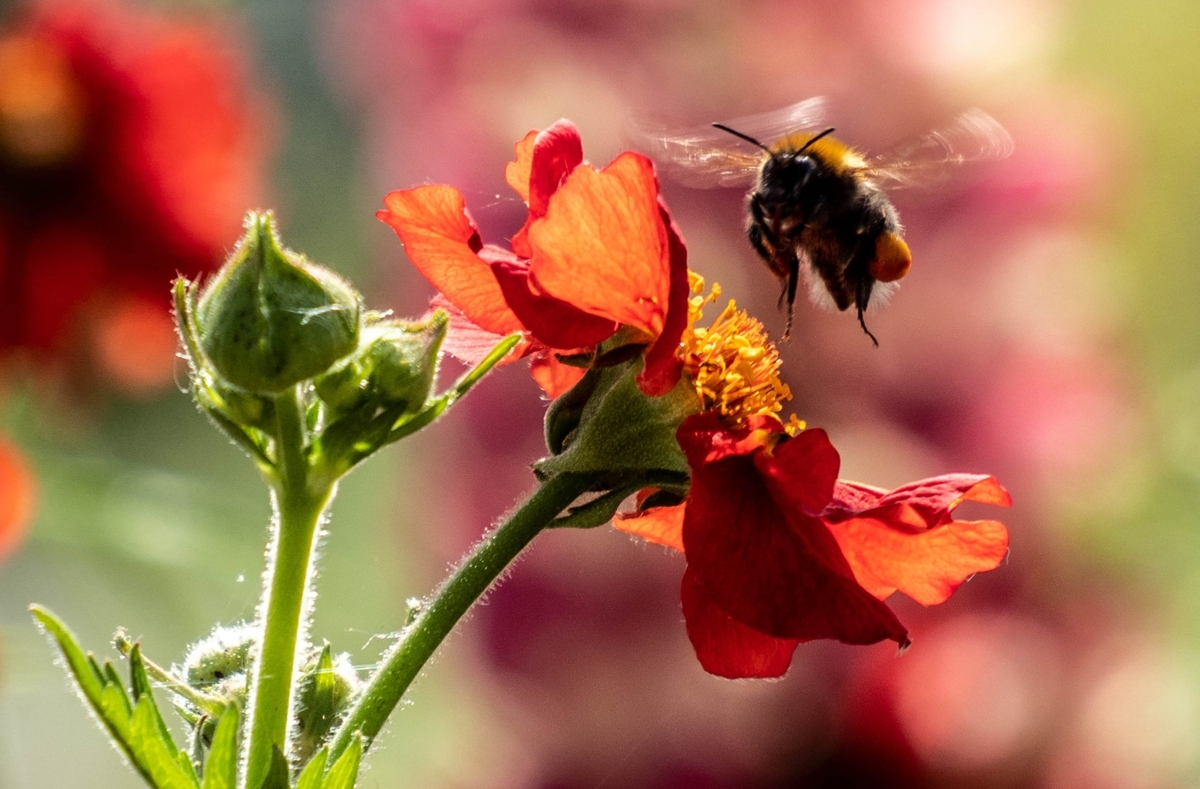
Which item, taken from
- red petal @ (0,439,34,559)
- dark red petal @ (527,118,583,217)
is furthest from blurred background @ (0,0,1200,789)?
dark red petal @ (527,118,583,217)

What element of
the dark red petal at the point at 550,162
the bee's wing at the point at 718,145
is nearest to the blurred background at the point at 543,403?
the bee's wing at the point at 718,145

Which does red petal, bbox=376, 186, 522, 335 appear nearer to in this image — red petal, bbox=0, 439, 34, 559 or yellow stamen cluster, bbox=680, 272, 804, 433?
yellow stamen cluster, bbox=680, 272, 804, 433

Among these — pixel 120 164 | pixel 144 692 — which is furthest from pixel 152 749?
pixel 120 164

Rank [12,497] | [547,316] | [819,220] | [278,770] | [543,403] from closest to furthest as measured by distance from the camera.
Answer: [278,770]
[547,316]
[819,220]
[12,497]
[543,403]

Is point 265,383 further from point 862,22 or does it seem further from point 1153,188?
point 1153,188

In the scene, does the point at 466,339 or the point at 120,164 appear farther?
the point at 120,164

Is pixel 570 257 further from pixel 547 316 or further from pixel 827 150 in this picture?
pixel 827 150

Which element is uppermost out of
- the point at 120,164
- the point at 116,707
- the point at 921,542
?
the point at 120,164
